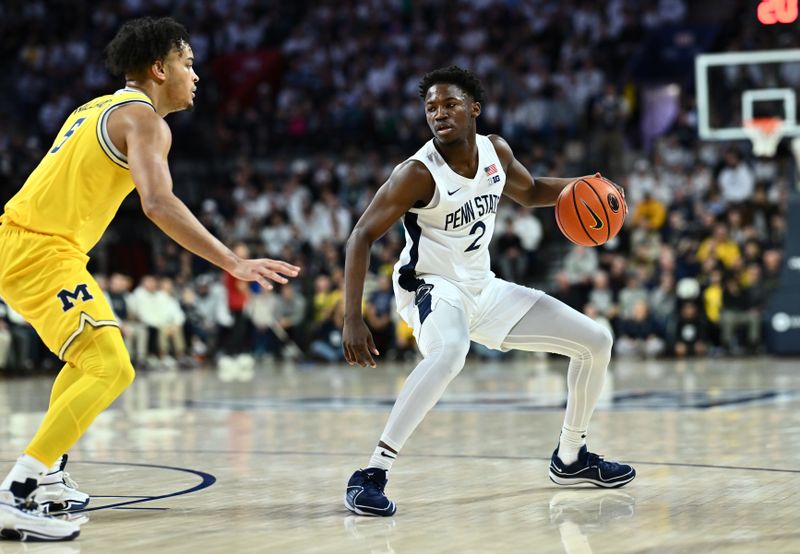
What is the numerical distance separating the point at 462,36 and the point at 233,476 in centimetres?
1665

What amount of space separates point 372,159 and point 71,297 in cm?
1544

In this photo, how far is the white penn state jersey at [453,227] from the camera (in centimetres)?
557

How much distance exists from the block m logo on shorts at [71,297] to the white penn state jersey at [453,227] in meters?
1.55

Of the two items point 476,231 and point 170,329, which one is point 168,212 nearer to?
point 476,231

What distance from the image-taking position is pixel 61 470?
5.28 m

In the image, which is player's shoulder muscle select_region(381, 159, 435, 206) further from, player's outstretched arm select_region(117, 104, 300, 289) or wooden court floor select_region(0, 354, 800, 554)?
wooden court floor select_region(0, 354, 800, 554)

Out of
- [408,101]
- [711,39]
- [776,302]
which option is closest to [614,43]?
[711,39]

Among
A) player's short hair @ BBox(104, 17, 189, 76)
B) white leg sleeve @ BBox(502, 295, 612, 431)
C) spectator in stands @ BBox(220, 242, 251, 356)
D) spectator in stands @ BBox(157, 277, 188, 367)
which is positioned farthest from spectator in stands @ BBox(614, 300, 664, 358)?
player's short hair @ BBox(104, 17, 189, 76)

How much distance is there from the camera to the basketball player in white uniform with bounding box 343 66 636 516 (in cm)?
533

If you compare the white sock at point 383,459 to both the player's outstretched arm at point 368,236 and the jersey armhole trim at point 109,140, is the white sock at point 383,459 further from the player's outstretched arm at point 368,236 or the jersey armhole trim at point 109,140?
the jersey armhole trim at point 109,140

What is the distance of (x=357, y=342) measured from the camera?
521 cm

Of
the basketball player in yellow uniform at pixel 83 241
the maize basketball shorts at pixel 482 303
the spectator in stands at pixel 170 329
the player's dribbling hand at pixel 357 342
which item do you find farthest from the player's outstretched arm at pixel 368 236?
the spectator in stands at pixel 170 329

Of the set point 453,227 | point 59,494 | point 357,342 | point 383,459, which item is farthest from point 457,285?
point 59,494

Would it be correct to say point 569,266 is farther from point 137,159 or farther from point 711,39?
point 137,159
